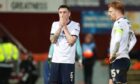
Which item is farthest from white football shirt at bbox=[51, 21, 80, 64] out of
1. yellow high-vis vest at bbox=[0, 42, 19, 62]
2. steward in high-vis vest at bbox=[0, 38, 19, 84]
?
yellow high-vis vest at bbox=[0, 42, 19, 62]

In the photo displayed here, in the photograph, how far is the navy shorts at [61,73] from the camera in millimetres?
10859

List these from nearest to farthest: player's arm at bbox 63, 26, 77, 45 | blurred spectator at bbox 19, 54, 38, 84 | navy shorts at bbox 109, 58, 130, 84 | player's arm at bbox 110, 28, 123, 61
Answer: player's arm at bbox 110, 28, 123, 61 → navy shorts at bbox 109, 58, 130, 84 → player's arm at bbox 63, 26, 77, 45 → blurred spectator at bbox 19, 54, 38, 84

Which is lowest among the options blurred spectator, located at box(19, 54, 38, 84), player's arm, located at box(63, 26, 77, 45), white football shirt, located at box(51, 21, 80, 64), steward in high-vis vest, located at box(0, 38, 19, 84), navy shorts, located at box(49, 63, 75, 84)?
blurred spectator, located at box(19, 54, 38, 84)

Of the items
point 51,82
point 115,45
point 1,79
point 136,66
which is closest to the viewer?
point 115,45

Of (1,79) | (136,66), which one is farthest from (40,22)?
(1,79)

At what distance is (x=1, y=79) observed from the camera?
1627 centimetres

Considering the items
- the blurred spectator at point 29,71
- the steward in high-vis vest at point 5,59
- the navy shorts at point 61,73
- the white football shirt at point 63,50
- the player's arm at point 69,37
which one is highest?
the player's arm at point 69,37

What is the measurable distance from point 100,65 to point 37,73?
349 centimetres

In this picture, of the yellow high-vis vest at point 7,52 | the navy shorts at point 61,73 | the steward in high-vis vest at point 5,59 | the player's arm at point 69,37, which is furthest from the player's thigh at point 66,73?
Result: the yellow high-vis vest at point 7,52

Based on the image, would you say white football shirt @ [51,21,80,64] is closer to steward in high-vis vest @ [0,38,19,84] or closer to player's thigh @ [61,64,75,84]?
player's thigh @ [61,64,75,84]

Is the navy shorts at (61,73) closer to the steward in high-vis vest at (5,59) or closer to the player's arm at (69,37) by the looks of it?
the player's arm at (69,37)

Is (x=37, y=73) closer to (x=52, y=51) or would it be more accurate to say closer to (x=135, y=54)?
(x=135, y=54)

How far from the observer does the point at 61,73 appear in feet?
35.8

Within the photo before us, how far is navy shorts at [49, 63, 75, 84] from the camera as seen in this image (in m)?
10.9
